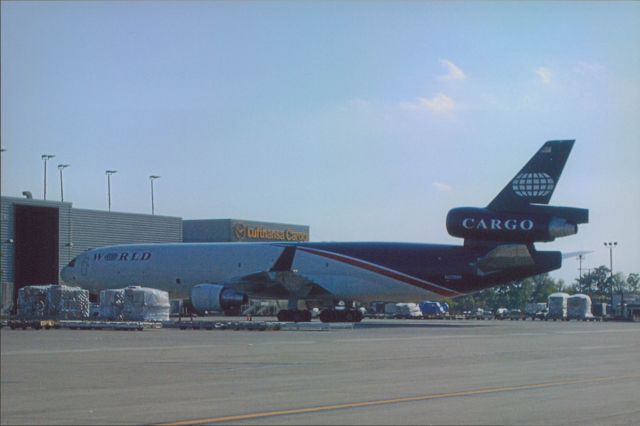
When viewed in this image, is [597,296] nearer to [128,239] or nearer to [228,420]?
[128,239]

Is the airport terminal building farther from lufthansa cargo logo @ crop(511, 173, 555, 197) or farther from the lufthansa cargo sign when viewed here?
lufthansa cargo logo @ crop(511, 173, 555, 197)

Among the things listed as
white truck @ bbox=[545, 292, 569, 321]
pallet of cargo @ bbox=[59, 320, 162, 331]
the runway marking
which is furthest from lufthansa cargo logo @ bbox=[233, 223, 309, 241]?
the runway marking

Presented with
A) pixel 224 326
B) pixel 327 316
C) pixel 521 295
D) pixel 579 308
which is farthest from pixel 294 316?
pixel 521 295

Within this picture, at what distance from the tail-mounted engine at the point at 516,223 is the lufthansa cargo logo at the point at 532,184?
1277mm

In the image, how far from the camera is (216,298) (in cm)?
6316

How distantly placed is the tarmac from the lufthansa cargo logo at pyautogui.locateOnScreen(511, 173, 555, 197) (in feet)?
80.7

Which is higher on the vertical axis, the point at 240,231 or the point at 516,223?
the point at 240,231

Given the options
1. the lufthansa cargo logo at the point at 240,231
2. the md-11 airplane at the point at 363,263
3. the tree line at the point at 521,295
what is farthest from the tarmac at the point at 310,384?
the tree line at the point at 521,295

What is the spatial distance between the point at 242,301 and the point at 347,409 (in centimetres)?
4727

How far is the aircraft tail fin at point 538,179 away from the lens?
191 ft

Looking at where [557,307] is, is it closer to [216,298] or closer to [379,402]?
[216,298]

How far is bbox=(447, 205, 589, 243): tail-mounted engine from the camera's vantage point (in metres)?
55.4

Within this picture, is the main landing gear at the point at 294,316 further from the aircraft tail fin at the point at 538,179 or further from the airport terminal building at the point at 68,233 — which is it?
the aircraft tail fin at the point at 538,179

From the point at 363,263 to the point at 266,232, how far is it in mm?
42905
